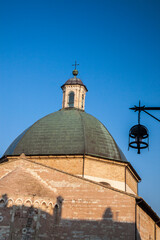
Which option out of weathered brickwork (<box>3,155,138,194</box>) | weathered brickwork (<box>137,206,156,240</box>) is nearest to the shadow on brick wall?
weathered brickwork (<box>137,206,156,240</box>)

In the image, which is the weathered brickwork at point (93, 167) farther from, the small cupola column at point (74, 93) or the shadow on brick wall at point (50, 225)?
the small cupola column at point (74, 93)

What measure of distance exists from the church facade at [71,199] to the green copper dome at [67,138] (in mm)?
95

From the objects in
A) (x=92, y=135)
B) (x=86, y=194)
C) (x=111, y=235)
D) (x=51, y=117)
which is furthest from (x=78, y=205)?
(x=51, y=117)

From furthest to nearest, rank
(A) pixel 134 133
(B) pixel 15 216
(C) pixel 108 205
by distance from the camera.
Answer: (C) pixel 108 205
(B) pixel 15 216
(A) pixel 134 133

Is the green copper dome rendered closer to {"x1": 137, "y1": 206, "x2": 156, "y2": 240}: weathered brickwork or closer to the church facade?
the church facade

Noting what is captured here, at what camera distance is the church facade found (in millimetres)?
18266

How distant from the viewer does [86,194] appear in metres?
19.7

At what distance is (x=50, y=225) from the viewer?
18703 mm

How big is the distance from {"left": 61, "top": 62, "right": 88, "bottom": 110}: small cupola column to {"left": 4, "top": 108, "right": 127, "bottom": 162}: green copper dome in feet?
7.61

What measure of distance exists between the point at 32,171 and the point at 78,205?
2884 mm

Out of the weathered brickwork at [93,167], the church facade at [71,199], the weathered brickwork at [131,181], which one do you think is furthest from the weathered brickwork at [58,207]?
the weathered brickwork at [131,181]

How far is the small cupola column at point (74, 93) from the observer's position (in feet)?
100

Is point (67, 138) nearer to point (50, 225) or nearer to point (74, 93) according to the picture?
point (74, 93)

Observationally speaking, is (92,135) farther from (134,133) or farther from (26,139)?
(134,133)
